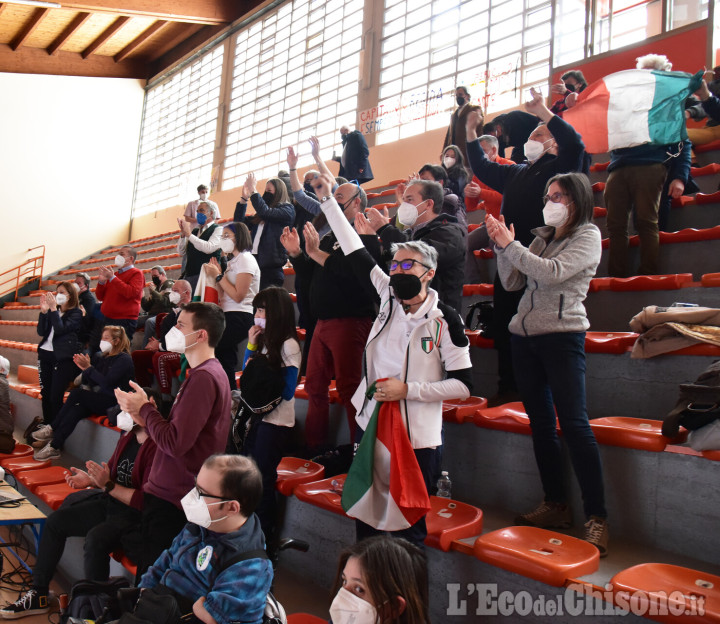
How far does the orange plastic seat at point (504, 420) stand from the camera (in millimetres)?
2215

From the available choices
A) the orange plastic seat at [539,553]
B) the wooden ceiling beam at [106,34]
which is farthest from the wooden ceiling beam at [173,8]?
the orange plastic seat at [539,553]

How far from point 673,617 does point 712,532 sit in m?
0.47

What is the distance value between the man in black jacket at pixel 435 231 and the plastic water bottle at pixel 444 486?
0.72m

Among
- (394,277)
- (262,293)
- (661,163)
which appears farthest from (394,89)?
(394,277)

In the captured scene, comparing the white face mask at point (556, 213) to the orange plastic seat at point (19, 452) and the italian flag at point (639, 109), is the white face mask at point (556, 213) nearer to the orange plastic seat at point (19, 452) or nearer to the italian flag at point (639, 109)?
the italian flag at point (639, 109)

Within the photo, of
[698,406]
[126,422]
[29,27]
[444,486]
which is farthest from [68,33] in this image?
[698,406]

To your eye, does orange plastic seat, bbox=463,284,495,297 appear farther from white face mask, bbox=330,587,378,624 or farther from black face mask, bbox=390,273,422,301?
white face mask, bbox=330,587,378,624

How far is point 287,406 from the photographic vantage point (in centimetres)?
266

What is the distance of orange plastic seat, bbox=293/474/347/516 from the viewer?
2.25m

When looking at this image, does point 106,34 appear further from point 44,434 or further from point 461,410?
point 461,410

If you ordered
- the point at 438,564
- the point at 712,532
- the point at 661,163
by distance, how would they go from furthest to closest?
the point at 661,163
the point at 438,564
the point at 712,532

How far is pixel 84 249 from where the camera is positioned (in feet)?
44.2

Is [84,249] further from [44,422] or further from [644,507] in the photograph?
[644,507]

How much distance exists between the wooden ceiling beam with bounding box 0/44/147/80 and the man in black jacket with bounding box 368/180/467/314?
12.8 m
